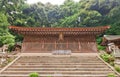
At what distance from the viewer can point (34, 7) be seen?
35.1m

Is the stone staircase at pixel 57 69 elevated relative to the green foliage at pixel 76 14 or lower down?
lower down

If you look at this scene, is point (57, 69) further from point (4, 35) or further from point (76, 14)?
point (76, 14)

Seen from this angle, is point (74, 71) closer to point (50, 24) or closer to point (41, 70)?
point (41, 70)

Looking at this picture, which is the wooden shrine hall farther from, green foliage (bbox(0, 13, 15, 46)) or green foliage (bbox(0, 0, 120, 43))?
green foliage (bbox(0, 0, 120, 43))

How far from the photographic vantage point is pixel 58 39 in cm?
1698

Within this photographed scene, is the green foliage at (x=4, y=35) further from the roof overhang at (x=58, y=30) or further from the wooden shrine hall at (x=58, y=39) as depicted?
the roof overhang at (x=58, y=30)

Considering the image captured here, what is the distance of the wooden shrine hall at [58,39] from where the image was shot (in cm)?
1644

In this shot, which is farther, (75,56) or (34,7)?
(34,7)

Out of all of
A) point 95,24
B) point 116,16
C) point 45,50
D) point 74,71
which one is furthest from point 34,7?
point 74,71

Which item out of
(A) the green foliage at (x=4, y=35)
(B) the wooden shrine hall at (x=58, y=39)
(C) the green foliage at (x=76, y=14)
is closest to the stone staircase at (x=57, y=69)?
(B) the wooden shrine hall at (x=58, y=39)

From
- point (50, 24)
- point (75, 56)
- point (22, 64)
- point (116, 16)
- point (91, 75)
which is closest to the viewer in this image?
point (91, 75)

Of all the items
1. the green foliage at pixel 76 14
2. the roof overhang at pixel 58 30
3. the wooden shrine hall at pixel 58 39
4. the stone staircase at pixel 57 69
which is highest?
the green foliage at pixel 76 14

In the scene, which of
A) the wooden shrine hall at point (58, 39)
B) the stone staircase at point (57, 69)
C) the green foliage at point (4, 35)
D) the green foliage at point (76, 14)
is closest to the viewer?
the stone staircase at point (57, 69)

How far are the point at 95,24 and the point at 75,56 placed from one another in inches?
682
